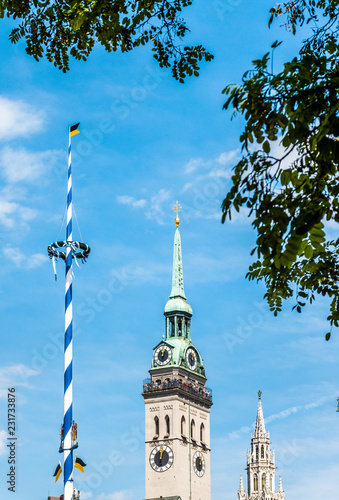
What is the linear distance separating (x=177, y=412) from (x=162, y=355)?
26.9 ft

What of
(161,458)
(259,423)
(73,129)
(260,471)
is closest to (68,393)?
(73,129)

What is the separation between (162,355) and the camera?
12962cm

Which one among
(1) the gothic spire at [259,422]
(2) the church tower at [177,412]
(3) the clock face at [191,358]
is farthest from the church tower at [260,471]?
(3) the clock face at [191,358]

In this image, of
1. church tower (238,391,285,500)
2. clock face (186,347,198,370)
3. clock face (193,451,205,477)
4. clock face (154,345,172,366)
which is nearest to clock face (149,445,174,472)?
clock face (193,451,205,477)

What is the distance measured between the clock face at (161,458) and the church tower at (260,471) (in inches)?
2033

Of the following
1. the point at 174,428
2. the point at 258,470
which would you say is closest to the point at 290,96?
the point at 174,428

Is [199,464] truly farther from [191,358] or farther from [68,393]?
[68,393]

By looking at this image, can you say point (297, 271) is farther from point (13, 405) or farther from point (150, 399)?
point (150, 399)

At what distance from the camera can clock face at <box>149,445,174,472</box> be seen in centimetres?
12362

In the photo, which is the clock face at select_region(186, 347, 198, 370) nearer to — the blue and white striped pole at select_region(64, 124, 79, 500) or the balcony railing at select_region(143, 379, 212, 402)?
the balcony railing at select_region(143, 379, 212, 402)

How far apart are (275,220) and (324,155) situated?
1.12 m

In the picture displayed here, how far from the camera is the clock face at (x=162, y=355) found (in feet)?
424

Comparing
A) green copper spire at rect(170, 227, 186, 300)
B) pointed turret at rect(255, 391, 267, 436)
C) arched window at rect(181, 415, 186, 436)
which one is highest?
green copper spire at rect(170, 227, 186, 300)

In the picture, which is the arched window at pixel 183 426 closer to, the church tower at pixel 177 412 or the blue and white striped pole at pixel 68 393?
the church tower at pixel 177 412
